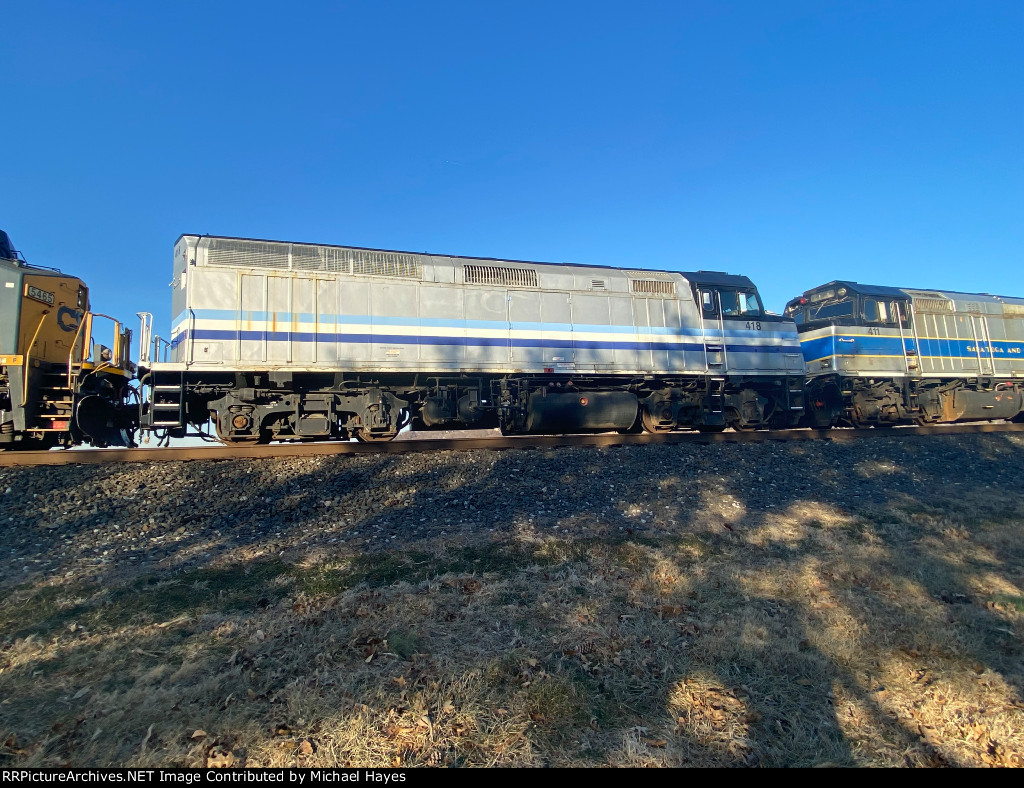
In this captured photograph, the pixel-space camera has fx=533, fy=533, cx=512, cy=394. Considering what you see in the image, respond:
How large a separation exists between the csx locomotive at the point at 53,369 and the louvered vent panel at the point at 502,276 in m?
6.73

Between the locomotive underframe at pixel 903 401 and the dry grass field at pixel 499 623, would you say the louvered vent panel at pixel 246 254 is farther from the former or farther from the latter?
the locomotive underframe at pixel 903 401

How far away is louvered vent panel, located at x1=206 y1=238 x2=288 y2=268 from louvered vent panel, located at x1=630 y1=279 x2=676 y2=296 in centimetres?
769

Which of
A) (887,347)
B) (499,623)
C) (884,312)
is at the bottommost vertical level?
(499,623)

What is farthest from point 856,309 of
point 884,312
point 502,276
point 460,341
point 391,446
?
point 391,446

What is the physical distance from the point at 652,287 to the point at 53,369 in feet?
39.4

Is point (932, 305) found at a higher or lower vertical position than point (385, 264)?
lower

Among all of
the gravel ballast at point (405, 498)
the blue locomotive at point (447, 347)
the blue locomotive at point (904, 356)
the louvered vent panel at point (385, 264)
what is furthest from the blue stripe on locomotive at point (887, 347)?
the louvered vent panel at point (385, 264)

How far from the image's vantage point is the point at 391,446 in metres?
9.48

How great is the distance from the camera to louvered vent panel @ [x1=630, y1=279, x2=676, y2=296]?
12.7 m

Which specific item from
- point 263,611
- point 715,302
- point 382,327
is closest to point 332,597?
point 263,611

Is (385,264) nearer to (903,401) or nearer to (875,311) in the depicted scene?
(875,311)

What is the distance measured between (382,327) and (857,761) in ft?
31.3

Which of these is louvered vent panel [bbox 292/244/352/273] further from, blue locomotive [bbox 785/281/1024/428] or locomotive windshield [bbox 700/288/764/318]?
blue locomotive [bbox 785/281/1024/428]

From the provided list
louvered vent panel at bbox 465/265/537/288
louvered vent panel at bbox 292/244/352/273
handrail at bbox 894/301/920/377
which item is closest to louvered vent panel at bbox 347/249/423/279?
louvered vent panel at bbox 292/244/352/273
